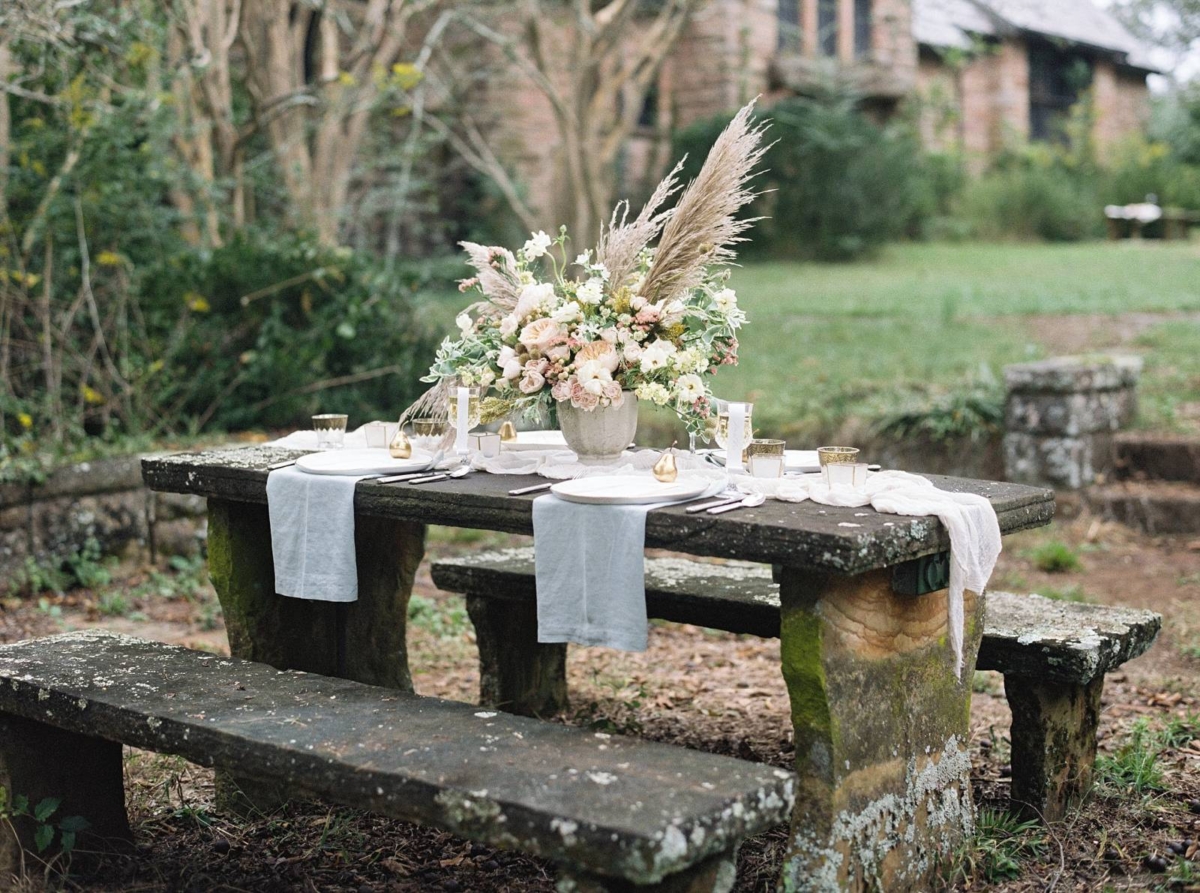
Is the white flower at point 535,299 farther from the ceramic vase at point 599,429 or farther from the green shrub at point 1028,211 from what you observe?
the green shrub at point 1028,211

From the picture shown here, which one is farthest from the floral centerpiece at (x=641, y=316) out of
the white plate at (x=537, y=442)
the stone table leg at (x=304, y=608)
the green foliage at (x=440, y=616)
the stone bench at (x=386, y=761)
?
the green foliage at (x=440, y=616)

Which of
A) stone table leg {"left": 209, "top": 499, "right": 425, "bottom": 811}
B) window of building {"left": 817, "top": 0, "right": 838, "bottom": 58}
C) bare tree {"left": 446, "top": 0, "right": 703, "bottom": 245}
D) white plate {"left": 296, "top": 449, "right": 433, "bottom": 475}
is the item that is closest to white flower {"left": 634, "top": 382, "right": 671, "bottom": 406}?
white plate {"left": 296, "top": 449, "right": 433, "bottom": 475}

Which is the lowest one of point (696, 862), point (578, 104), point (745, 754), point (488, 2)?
point (745, 754)

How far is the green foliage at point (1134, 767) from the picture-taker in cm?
402

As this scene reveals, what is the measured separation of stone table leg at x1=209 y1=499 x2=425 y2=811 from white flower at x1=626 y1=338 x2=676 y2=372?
1398mm

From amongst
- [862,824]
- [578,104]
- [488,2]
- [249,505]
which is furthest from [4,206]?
[488,2]

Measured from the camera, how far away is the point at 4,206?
23.2 feet

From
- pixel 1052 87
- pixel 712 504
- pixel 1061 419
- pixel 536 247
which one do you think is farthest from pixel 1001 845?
pixel 1052 87

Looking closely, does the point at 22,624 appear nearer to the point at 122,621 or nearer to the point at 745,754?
the point at 122,621

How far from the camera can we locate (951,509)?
3.17m

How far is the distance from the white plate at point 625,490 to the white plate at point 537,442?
69 cm

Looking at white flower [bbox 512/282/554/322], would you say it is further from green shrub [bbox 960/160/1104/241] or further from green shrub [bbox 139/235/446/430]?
green shrub [bbox 960/160/1104/241]

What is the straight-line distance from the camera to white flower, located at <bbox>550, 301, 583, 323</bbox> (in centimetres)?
354

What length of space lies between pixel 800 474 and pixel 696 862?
4.45ft
